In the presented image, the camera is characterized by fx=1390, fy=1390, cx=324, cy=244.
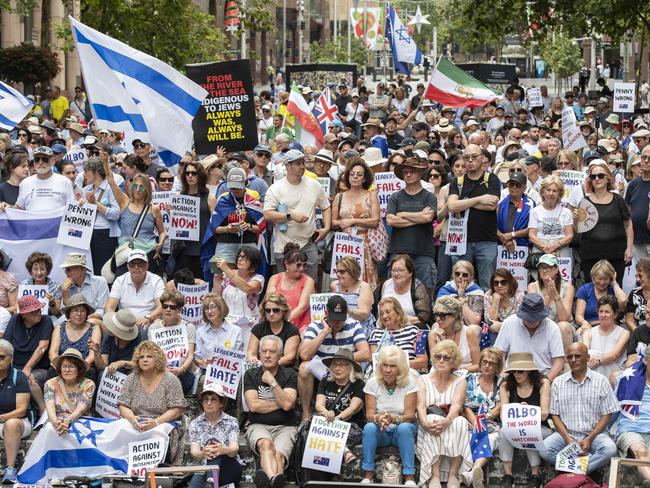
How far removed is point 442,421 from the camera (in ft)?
37.7

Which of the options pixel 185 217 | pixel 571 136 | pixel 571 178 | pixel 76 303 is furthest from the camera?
pixel 571 136

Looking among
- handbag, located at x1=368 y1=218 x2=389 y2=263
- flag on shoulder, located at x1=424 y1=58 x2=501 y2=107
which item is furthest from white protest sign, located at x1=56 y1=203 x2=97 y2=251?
flag on shoulder, located at x1=424 y1=58 x2=501 y2=107

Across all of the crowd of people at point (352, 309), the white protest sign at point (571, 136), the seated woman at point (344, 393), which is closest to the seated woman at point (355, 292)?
the crowd of people at point (352, 309)

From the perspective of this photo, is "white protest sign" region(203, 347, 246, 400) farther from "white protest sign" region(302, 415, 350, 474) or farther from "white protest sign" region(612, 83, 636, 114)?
"white protest sign" region(612, 83, 636, 114)

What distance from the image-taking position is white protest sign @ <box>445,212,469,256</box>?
14477 mm

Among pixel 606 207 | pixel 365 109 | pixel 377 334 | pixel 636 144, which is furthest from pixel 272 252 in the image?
pixel 365 109

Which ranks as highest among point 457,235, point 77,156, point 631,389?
point 77,156

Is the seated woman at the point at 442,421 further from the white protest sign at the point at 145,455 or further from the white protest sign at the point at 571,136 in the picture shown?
the white protest sign at the point at 571,136

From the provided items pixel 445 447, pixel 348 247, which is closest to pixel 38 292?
pixel 348 247

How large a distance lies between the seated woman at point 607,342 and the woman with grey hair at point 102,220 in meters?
5.64

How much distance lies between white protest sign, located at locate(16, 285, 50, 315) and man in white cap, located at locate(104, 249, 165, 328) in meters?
0.60

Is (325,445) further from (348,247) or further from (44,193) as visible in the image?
(44,193)

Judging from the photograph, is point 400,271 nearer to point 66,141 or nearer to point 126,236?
point 126,236

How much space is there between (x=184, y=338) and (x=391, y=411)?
2.40 m
